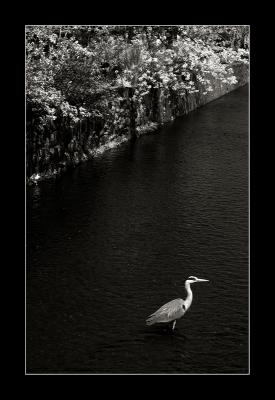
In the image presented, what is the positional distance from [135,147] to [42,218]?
17758 mm

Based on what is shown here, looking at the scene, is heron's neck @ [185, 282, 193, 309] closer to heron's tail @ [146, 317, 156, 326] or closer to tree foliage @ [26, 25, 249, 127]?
heron's tail @ [146, 317, 156, 326]

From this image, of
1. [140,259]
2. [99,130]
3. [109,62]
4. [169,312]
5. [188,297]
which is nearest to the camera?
[169,312]

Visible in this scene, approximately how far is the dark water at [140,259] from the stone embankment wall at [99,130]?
1.63 m

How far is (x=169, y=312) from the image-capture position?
2941 centimetres

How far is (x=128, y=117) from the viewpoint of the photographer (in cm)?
6047


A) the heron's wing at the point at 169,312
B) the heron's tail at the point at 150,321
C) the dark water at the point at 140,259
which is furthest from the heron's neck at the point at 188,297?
the heron's tail at the point at 150,321

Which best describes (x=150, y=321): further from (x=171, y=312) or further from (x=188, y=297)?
(x=188, y=297)

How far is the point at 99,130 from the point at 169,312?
3008 cm

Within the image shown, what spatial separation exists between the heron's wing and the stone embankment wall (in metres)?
21.4

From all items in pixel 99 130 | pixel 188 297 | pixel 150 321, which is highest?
pixel 99 130

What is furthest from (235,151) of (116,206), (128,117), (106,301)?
(106,301)

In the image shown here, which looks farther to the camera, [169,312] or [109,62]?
[109,62]

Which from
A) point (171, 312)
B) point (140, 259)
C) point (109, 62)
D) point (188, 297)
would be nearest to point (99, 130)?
point (109, 62)
